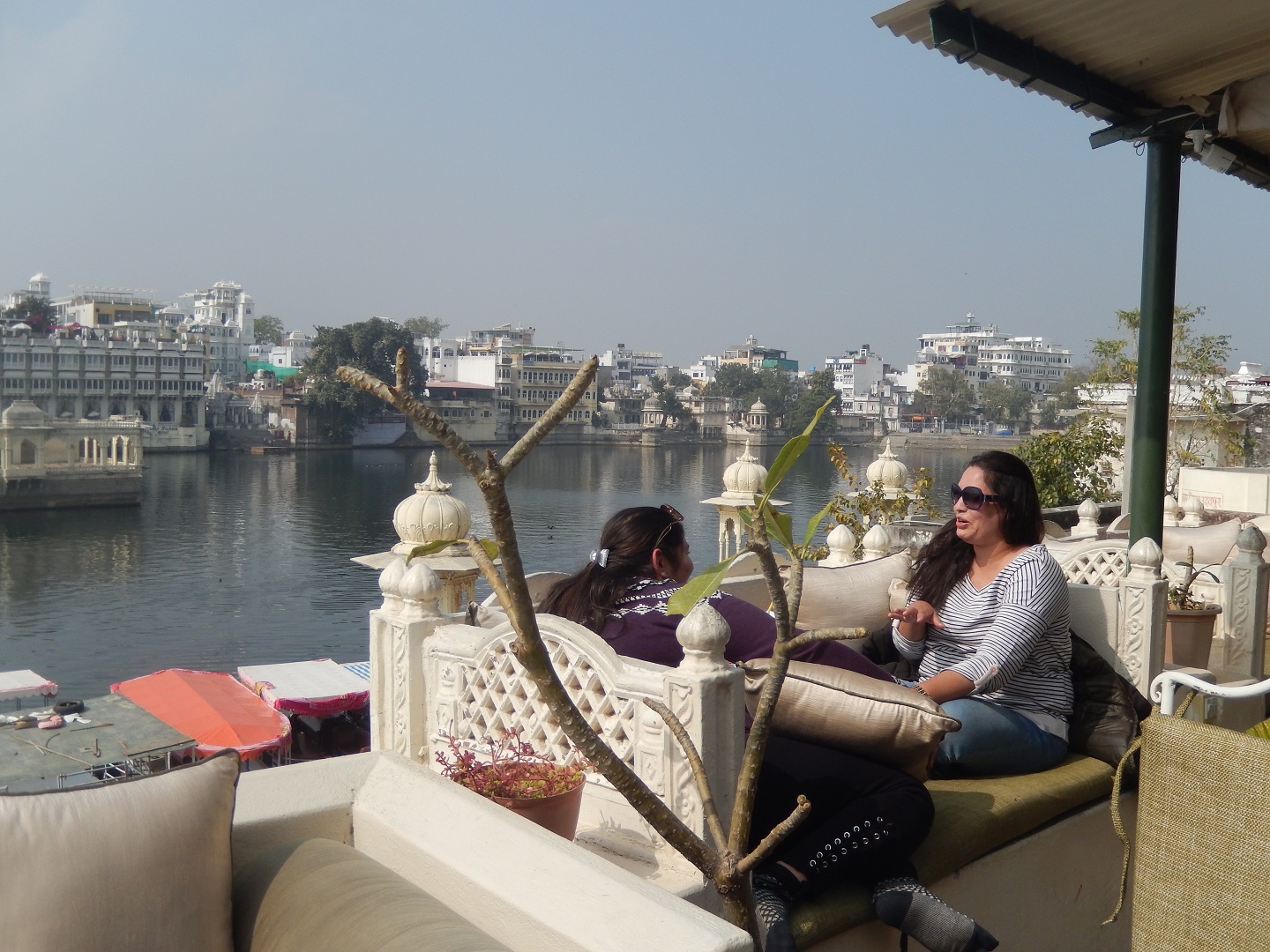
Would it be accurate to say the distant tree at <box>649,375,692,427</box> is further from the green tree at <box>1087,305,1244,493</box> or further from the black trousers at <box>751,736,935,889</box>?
the black trousers at <box>751,736,935,889</box>

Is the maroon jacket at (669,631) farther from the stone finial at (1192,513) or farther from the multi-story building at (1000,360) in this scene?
the multi-story building at (1000,360)

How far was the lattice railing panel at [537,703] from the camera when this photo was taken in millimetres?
1876

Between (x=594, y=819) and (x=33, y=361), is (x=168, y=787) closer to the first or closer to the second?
(x=594, y=819)

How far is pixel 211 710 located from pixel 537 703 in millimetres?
9879

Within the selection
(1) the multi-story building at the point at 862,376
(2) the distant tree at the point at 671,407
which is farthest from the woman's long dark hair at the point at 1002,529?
(1) the multi-story building at the point at 862,376

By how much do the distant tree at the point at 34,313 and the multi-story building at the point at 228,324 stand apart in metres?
9.04

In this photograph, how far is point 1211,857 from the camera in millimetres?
1336

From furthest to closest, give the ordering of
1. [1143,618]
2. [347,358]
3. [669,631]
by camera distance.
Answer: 1. [347,358]
2. [1143,618]
3. [669,631]

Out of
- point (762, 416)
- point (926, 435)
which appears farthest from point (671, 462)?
point (926, 435)

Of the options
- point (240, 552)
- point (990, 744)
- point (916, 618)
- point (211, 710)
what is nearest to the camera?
point (990, 744)

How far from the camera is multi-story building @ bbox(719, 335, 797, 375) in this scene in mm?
97875

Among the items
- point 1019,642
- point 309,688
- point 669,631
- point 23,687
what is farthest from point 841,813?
point 23,687

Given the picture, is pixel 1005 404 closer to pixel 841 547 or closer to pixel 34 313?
pixel 34 313

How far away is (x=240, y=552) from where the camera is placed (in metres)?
31.7
